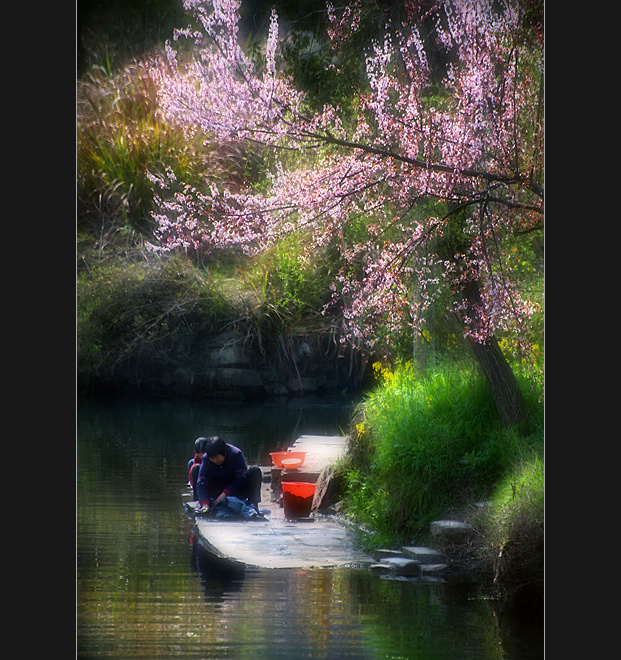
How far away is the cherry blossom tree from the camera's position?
440 cm

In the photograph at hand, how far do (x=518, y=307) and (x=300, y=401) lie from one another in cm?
134

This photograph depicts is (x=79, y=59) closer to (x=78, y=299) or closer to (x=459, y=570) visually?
(x=78, y=299)

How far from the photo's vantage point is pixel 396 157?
452 cm

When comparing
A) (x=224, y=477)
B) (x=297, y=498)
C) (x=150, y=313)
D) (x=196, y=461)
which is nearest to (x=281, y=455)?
(x=297, y=498)

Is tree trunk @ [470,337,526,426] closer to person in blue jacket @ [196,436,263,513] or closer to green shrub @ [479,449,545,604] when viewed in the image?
green shrub @ [479,449,545,604]

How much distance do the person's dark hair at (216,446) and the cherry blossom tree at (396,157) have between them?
3.07 ft

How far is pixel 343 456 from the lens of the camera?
6.21 metres

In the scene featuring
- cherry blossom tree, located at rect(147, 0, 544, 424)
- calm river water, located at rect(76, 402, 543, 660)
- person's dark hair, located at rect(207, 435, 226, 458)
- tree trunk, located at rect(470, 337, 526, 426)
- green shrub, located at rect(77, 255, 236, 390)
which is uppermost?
cherry blossom tree, located at rect(147, 0, 544, 424)

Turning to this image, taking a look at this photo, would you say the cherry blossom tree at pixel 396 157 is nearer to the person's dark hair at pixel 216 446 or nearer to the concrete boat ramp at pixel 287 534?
the person's dark hair at pixel 216 446

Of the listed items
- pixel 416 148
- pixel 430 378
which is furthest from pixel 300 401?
pixel 416 148

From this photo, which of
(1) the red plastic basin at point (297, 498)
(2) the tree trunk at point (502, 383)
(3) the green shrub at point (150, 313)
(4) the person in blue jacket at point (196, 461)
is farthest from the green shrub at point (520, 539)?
A: (3) the green shrub at point (150, 313)

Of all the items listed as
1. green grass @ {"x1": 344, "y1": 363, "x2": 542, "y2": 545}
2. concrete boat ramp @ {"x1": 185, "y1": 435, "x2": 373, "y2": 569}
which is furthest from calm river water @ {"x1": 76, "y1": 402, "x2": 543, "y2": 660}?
green grass @ {"x1": 344, "y1": 363, "x2": 542, "y2": 545}

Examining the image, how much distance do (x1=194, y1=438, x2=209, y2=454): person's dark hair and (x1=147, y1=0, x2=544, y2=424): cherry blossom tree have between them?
995mm

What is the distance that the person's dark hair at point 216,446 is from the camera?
5.16m
